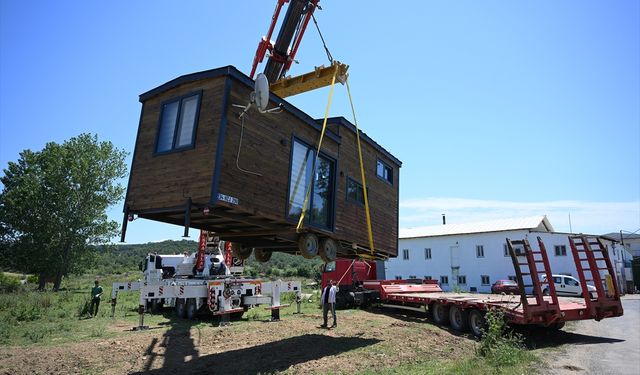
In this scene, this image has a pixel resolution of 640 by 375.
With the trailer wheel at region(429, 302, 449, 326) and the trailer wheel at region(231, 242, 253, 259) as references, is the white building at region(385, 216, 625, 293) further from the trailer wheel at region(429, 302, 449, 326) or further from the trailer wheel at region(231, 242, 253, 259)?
the trailer wheel at region(231, 242, 253, 259)

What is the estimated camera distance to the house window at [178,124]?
8.84m

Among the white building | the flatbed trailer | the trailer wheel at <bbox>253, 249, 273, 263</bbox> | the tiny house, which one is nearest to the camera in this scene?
the tiny house

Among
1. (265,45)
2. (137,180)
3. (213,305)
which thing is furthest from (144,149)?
(265,45)

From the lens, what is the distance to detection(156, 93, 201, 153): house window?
29.0 feet

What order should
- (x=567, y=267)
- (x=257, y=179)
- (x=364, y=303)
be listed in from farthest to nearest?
(x=567, y=267) < (x=364, y=303) < (x=257, y=179)

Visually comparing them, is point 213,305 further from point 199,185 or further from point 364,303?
point 364,303

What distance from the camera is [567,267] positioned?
38844 mm

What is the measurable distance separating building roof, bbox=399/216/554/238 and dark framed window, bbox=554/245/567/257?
2.52 m

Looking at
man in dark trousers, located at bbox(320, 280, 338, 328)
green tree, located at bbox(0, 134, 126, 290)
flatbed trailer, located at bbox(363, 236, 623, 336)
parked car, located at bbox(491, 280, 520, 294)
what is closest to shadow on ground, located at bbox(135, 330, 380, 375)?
man in dark trousers, located at bbox(320, 280, 338, 328)

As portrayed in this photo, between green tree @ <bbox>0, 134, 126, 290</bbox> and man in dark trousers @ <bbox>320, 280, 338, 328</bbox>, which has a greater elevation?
green tree @ <bbox>0, 134, 126, 290</bbox>

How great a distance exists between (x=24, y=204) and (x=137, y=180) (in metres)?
34.4

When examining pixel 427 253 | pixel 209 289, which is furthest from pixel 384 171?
pixel 427 253

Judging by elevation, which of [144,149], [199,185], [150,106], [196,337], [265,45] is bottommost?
[196,337]

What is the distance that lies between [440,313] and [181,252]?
63222 millimetres
